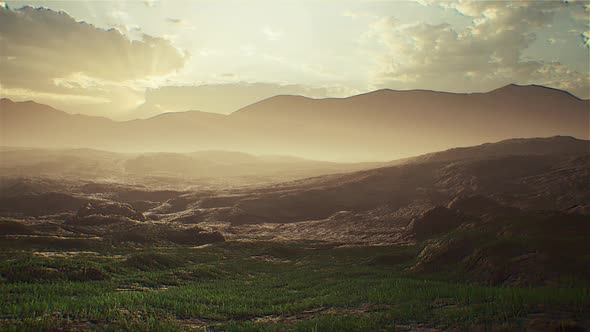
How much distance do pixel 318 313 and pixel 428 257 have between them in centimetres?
2166

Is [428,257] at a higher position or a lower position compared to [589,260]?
lower

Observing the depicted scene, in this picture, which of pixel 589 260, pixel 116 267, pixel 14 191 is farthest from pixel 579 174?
pixel 14 191

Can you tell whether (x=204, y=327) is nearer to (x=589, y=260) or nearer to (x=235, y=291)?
(x=235, y=291)

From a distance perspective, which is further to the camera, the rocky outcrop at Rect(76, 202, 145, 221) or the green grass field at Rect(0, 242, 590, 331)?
the rocky outcrop at Rect(76, 202, 145, 221)

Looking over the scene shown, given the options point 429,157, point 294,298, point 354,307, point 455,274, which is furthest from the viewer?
point 429,157

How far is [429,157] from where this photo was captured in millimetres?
171500

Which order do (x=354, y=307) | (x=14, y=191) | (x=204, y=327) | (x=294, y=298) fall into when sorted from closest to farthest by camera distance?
(x=204, y=327) < (x=354, y=307) < (x=294, y=298) < (x=14, y=191)

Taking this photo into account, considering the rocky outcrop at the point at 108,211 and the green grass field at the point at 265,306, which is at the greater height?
the green grass field at the point at 265,306

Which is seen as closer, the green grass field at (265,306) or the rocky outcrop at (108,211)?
the green grass field at (265,306)

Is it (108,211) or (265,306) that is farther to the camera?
(108,211)

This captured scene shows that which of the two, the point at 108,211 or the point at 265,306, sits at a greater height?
the point at 265,306

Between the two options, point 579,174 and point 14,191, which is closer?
point 579,174

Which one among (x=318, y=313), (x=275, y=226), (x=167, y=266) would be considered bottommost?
(x=275, y=226)

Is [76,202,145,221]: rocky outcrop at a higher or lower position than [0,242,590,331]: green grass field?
lower
